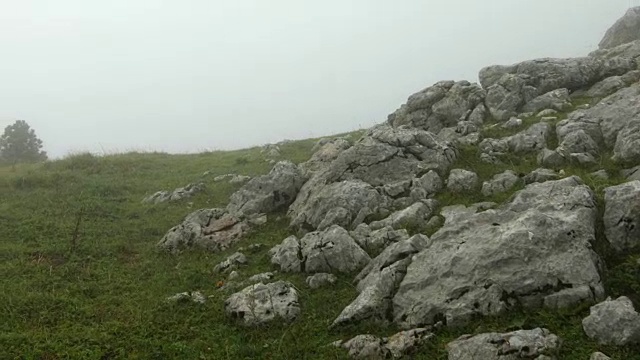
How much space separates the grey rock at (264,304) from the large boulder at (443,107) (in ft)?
50.1

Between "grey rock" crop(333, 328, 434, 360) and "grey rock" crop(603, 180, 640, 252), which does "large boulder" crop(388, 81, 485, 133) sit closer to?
"grey rock" crop(603, 180, 640, 252)

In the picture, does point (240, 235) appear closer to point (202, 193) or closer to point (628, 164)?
point (202, 193)

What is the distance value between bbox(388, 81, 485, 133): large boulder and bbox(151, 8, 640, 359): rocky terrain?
0.08m

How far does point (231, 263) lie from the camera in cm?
1727

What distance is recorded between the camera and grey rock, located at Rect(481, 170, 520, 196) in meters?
17.2

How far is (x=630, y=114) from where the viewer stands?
18.8 metres

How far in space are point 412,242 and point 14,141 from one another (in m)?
51.2

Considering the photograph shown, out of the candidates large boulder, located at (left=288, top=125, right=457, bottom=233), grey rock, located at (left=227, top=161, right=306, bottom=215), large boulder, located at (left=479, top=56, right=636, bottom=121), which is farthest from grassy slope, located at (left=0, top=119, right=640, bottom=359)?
large boulder, located at (left=479, top=56, right=636, bottom=121)

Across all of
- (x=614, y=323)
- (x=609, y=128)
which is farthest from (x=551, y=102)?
(x=614, y=323)

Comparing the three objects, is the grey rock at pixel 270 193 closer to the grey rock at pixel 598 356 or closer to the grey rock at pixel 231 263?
the grey rock at pixel 231 263

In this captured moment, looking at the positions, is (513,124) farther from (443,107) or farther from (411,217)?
(411,217)

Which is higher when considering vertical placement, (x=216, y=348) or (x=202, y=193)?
(x=202, y=193)

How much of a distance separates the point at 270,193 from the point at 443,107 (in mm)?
11349

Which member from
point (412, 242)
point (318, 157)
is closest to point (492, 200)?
point (412, 242)
